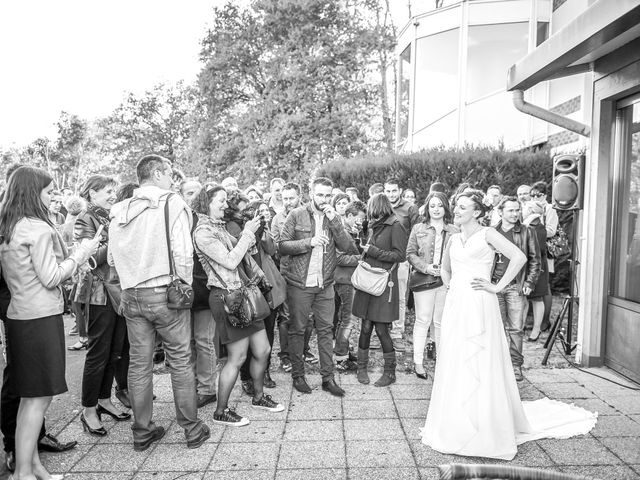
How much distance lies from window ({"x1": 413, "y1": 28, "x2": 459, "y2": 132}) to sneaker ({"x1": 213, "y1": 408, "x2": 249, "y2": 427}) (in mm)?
11755

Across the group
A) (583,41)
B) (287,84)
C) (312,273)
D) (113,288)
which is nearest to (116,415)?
(113,288)

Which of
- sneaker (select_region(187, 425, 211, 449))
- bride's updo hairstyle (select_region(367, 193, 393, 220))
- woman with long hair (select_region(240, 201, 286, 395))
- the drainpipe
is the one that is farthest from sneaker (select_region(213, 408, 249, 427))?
the drainpipe

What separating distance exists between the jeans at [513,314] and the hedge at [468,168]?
4.31 meters

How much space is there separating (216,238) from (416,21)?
1234 cm

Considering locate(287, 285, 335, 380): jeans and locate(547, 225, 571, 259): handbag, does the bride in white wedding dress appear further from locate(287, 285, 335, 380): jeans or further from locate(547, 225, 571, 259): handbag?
locate(547, 225, 571, 259): handbag

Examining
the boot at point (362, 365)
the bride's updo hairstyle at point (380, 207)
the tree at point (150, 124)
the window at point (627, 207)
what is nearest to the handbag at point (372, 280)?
the bride's updo hairstyle at point (380, 207)

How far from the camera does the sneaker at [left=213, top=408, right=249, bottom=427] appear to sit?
4355 millimetres

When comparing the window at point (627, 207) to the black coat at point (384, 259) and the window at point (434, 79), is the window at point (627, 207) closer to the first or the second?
the black coat at point (384, 259)

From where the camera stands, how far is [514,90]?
6230 millimetres

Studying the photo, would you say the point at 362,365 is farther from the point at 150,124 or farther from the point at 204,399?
the point at 150,124

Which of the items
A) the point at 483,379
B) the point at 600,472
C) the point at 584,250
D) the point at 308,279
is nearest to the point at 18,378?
the point at 308,279

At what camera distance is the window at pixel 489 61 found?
14031 millimetres

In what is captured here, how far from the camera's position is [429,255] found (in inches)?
224

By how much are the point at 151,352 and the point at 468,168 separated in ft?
25.0
